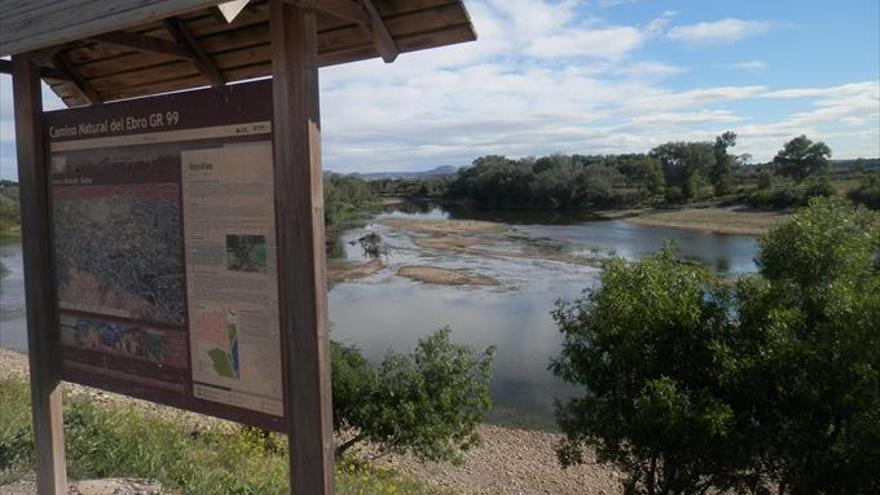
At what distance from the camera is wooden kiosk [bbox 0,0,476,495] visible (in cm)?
229

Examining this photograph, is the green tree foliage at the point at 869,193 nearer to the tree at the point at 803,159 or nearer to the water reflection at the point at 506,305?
the water reflection at the point at 506,305

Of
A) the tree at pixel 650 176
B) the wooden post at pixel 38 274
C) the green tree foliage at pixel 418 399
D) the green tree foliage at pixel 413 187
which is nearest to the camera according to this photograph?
the wooden post at pixel 38 274

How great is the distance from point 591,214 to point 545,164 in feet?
62.0

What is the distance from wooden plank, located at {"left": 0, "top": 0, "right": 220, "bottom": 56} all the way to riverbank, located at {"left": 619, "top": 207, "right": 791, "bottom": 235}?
140 ft

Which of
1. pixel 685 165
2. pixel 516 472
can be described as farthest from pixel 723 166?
pixel 516 472

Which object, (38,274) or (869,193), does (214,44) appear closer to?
(38,274)

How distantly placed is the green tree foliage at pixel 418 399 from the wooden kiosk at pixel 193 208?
836 cm

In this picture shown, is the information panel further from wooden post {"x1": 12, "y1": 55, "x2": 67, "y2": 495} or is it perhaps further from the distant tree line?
the distant tree line

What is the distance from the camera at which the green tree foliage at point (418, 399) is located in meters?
11.3

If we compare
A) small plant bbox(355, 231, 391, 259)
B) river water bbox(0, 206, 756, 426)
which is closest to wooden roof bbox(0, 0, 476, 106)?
river water bbox(0, 206, 756, 426)

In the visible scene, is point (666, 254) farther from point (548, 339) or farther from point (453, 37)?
point (548, 339)

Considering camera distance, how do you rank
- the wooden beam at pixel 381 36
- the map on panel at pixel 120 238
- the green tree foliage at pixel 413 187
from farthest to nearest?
the green tree foliage at pixel 413 187
the map on panel at pixel 120 238
the wooden beam at pixel 381 36

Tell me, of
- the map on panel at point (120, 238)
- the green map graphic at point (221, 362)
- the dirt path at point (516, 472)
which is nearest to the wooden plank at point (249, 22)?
the map on panel at point (120, 238)

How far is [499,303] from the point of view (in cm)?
2494
